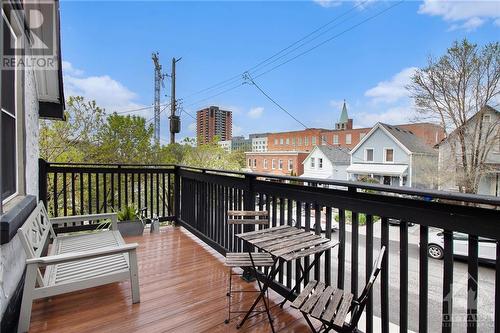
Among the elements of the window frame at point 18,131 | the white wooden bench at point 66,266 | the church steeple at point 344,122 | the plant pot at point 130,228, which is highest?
the church steeple at point 344,122

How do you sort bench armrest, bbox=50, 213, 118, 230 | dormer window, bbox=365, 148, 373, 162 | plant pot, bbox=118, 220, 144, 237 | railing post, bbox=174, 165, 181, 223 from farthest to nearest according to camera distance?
dormer window, bbox=365, 148, 373, 162 < railing post, bbox=174, 165, 181, 223 < plant pot, bbox=118, 220, 144, 237 < bench armrest, bbox=50, 213, 118, 230

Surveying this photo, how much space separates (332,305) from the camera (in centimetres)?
157

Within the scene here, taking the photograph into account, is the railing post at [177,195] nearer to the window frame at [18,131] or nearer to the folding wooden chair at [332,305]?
the window frame at [18,131]

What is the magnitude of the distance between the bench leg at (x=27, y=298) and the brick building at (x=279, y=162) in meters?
26.6

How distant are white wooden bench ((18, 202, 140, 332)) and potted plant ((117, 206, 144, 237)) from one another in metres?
1.24

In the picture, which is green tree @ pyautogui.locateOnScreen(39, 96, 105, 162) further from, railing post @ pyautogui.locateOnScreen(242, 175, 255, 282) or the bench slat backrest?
railing post @ pyautogui.locateOnScreen(242, 175, 255, 282)

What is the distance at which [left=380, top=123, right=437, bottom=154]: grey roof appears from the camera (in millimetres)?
19312

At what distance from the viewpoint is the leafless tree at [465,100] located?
42.4ft

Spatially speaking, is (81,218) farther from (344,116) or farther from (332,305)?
(344,116)

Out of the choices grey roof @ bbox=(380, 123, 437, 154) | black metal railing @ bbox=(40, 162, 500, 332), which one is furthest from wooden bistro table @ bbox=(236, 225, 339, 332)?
grey roof @ bbox=(380, 123, 437, 154)

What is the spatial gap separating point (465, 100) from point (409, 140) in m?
7.04

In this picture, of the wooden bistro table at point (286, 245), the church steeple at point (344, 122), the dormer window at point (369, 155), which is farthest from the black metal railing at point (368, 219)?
the church steeple at point (344, 122)
